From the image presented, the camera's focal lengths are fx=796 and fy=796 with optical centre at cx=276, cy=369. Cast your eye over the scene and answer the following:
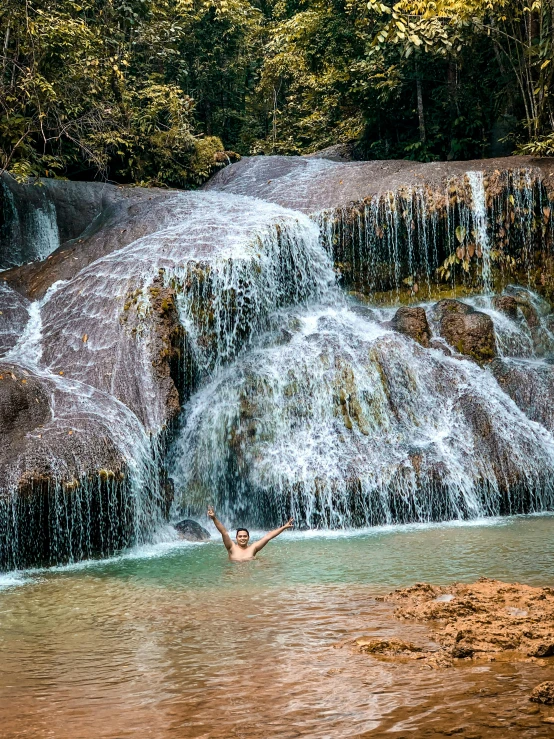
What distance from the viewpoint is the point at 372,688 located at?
4117 millimetres

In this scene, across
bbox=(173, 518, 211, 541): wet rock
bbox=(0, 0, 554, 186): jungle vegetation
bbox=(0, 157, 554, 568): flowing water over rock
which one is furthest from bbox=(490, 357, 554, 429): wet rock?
bbox=(0, 0, 554, 186): jungle vegetation

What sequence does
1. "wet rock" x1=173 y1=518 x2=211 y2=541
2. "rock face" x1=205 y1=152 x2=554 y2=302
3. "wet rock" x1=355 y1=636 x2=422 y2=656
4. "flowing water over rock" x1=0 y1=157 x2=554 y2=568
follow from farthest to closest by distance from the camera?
"rock face" x1=205 y1=152 x2=554 y2=302 < "wet rock" x1=173 y1=518 x2=211 y2=541 < "flowing water over rock" x1=0 y1=157 x2=554 y2=568 < "wet rock" x1=355 y1=636 x2=422 y2=656

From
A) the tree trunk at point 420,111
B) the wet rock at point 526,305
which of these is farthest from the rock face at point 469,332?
the tree trunk at point 420,111

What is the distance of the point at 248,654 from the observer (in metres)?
5.00

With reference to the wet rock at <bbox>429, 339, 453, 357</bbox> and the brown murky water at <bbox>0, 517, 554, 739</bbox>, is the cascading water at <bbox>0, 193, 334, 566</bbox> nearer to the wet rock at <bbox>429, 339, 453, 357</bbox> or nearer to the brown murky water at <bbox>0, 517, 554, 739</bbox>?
the brown murky water at <bbox>0, 517, 554, 739</bbox>

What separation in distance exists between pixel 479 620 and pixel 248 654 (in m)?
1.51

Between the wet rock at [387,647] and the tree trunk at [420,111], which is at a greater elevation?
A: the tree trunk at [420,111]

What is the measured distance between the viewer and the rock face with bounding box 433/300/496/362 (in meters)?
13.9

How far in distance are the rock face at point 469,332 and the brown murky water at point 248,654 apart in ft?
17.6

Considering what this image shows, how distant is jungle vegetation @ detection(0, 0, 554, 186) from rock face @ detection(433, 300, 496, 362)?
4797 mm

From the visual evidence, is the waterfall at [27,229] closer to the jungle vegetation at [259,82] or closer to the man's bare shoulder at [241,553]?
the jungle vegetation at [259,82]

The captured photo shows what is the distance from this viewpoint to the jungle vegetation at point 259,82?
47.5 feet

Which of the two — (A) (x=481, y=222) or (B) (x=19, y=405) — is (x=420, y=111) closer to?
(A) (x=481, y=222)

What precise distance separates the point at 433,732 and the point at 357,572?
4.06 m
